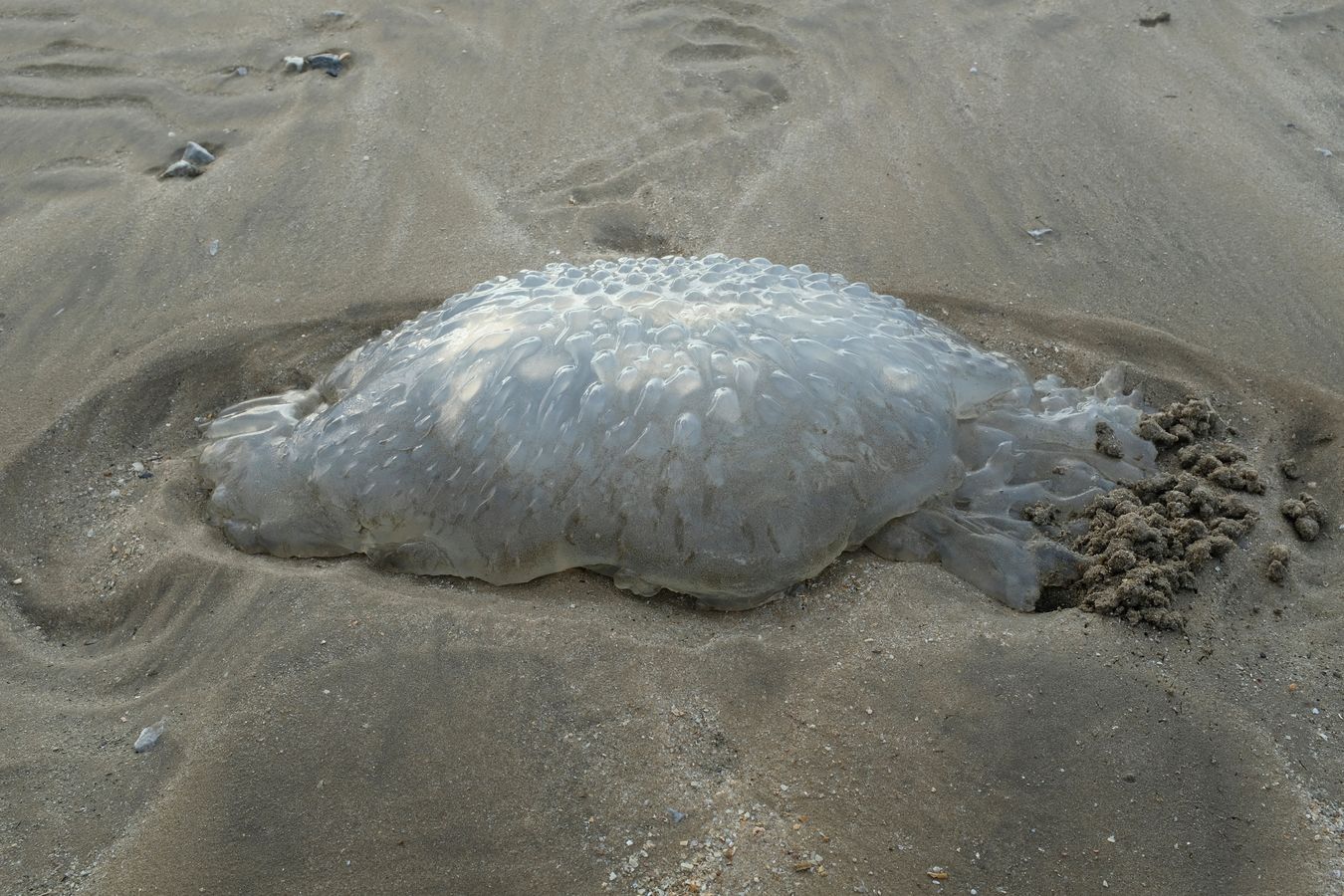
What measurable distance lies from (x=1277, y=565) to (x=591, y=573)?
6.07 feet

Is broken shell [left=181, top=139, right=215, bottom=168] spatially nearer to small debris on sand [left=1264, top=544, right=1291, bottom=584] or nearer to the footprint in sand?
the footprint in sand

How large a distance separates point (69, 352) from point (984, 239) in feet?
11.4

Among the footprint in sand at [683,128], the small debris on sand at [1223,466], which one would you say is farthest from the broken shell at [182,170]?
the small debris on sand at [1223,466]

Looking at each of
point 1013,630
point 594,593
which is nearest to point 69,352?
point 594,593

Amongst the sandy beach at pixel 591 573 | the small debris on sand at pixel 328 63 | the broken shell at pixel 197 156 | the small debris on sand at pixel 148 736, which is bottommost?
the small debris on sand at pixel 148 736

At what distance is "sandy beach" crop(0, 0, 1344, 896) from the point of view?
243 cm

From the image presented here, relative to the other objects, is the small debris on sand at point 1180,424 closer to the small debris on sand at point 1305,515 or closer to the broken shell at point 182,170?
the small debris on sand at point 1305,515

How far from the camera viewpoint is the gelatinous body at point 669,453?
2867 mm

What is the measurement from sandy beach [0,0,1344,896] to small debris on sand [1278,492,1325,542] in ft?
0.14

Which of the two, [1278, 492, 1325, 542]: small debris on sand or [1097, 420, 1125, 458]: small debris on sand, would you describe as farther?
[1097, 420, 1125, 458]: small debris on sand

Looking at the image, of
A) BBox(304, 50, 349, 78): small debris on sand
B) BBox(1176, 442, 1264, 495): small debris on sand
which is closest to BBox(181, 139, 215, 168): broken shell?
BBox(304, 50, 349, 78): small debris on sand

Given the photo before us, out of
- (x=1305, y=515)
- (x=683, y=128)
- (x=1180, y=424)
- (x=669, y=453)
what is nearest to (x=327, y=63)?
(x=683, y=128)

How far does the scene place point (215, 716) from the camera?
2.67 metres

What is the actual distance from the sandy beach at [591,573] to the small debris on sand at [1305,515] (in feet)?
0.14
